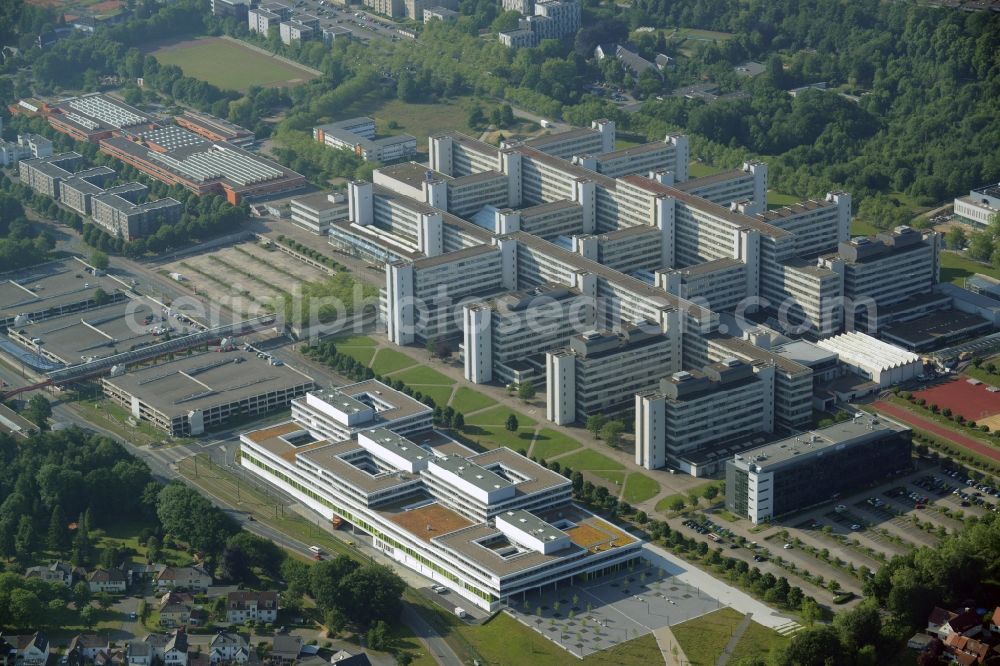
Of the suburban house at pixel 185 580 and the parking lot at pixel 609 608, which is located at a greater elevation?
the suburban house at pixel 185 580

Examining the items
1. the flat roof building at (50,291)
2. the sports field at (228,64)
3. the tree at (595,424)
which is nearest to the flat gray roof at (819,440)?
the tree at (595,424)

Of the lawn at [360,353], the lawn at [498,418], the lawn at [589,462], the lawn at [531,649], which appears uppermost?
the lawn at [531,649]

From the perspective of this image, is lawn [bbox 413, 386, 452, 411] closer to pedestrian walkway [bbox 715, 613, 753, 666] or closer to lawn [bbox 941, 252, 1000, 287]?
pedestrian walkway [bbox 715, 613, 753, 666]

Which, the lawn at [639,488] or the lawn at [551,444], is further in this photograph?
the lawn at [551,444]

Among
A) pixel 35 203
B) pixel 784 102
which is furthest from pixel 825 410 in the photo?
pixel 35 203

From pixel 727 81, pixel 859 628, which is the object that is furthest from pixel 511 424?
pixel 727 81

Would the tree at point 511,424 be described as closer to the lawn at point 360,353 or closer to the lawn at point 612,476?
the lawn at point 612,476
